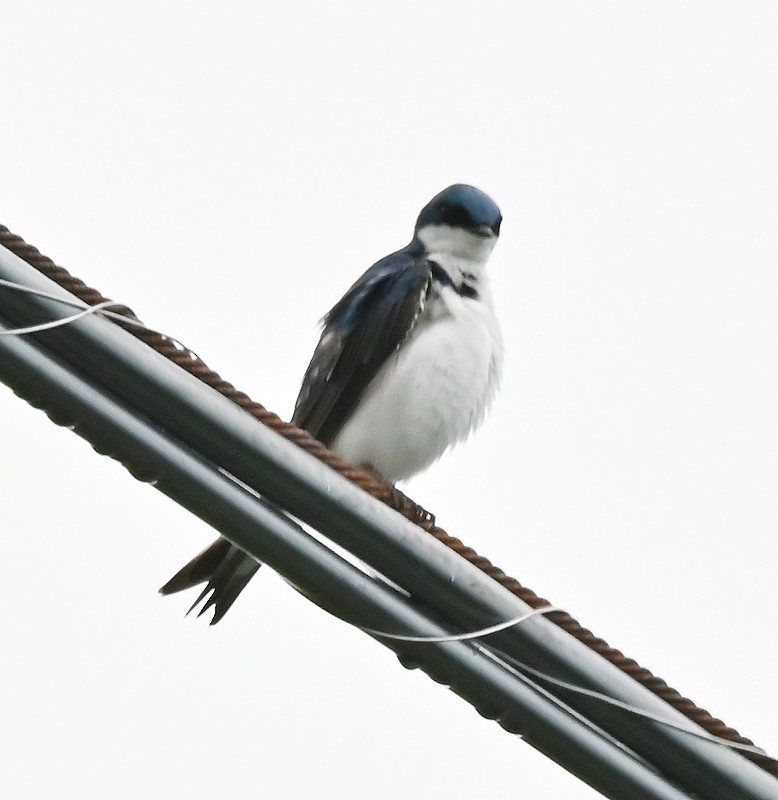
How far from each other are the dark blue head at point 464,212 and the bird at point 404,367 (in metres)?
0.21

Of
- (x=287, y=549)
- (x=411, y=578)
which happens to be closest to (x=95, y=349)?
(x=287, y=549)

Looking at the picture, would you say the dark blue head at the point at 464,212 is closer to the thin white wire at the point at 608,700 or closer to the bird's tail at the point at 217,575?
the bird's tail at the point at 217,575

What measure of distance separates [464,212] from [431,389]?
2.84 ft

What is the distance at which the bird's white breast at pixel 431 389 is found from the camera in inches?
183

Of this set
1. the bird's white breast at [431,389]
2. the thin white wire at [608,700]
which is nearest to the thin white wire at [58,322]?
the thin white wire at [608,700]

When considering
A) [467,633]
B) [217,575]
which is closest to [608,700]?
[467,633]

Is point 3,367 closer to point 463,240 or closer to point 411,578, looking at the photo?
point 411,578

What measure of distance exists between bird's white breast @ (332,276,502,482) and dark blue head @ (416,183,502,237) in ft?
1.42

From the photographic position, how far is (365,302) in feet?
16.0

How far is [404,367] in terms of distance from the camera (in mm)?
4684

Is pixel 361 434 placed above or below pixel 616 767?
above

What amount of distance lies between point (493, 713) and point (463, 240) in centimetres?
302

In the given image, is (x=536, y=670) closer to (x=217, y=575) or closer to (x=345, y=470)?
(x=345, y=470)

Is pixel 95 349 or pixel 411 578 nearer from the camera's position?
pixel 95 349
